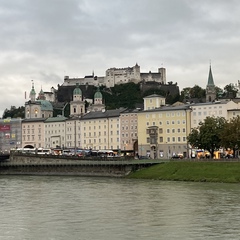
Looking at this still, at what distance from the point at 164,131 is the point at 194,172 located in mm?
43011

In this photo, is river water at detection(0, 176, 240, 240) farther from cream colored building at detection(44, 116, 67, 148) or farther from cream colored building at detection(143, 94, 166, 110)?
cream colored building at detection(44, 116, 67, 148)

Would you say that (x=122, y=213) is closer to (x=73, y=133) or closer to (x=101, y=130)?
(x=101, y=130)

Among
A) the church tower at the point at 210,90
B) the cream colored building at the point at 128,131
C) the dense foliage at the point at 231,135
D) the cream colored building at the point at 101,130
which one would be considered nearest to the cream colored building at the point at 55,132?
the cream colored building at the point at 101,130

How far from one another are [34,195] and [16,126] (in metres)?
99.9

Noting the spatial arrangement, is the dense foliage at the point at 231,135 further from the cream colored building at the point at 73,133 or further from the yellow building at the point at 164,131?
the cream colored building at the point at 73,133

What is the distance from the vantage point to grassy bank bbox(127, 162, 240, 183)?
6988cm

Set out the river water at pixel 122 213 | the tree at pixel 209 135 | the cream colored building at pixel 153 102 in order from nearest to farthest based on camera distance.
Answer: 1. the river water at pixel 122 213
2. the tree at pixel 209 135
3. the cream colored building at pixel 153 102

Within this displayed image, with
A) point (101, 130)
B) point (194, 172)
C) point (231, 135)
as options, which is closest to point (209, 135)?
point (231, 135)

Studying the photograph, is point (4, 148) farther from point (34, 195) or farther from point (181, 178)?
point (34, 195)

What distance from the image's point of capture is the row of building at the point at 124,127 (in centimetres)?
11544

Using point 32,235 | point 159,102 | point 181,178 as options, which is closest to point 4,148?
point 159,102

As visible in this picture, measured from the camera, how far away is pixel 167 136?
117125 millimetres

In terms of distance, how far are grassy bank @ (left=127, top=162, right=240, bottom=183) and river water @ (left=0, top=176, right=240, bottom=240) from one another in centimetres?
960

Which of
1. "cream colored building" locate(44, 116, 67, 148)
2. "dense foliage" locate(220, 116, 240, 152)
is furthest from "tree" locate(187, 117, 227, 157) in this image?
"cream colored building" locate(44, 116, 67, 148)
